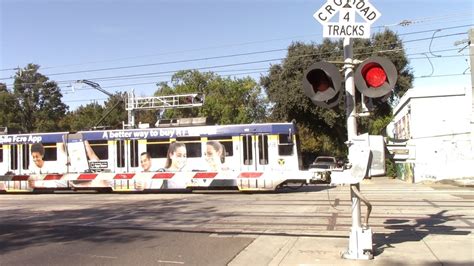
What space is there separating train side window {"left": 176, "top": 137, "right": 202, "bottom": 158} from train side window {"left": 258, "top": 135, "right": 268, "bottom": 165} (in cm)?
274

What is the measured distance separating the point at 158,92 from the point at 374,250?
6407cm

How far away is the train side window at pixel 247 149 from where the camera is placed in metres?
22.5

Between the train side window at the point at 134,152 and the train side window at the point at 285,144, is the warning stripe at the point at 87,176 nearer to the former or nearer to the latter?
the train side window at the point at 134,152

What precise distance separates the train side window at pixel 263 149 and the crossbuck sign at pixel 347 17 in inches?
563

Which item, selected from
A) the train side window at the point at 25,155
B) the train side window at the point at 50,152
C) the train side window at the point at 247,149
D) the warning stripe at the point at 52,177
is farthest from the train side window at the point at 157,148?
the train side window at the point at 25,155

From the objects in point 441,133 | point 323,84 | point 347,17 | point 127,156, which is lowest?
point 127,156

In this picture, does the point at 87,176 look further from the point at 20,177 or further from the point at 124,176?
the point at 20,177

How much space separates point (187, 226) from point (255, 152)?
10.5 meters

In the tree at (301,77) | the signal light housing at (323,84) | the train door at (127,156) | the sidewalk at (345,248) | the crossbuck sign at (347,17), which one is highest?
the tree at (301,77)

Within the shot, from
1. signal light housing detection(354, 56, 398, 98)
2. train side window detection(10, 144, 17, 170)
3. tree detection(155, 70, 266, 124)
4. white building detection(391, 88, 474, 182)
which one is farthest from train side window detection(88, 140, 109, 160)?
tree detection(155, 70, 266, 124)

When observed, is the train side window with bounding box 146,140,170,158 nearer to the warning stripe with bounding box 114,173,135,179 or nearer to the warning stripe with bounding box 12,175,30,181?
the warning stripe with bounding box 114,173,135,179

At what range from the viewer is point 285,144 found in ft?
72.8

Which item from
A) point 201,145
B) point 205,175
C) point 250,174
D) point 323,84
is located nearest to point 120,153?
point 201,145

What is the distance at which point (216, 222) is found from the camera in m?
12.8
